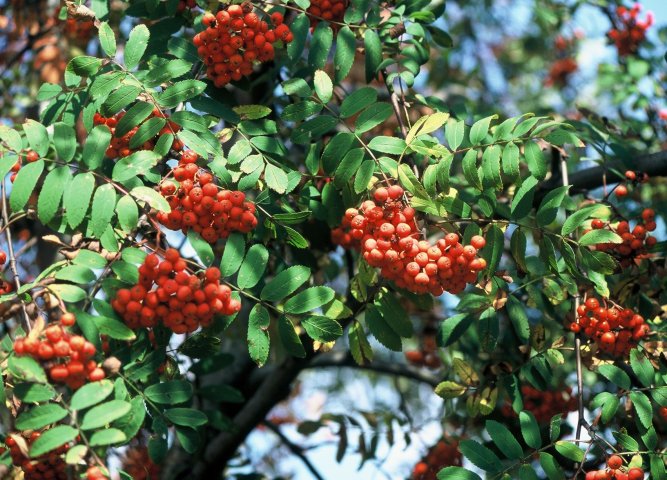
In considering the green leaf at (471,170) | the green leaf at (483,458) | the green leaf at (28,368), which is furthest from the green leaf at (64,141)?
the green leaf at (483,458)

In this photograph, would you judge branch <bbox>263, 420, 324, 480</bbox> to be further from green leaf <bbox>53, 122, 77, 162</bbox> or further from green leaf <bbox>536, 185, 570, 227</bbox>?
green leaf <bbox>53, 122, 77, 162</bbox>

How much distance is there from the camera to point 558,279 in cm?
320

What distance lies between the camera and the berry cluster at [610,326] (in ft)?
9.79

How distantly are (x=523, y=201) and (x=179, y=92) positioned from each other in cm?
122

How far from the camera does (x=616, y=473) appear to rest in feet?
8.61

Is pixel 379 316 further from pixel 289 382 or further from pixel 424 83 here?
pixel 424 83

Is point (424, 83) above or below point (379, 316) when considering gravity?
below

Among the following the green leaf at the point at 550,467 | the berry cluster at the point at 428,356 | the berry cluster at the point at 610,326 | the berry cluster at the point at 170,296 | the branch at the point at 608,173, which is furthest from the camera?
the berry cluster at the point at 428,356

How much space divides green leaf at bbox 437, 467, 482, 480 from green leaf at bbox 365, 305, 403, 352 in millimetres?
481

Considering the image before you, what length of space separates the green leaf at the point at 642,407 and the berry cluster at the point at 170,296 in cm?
144

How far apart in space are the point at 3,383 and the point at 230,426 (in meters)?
1.28

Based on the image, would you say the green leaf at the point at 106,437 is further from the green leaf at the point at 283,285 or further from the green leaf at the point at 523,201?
the green leaf at the point at 523,201

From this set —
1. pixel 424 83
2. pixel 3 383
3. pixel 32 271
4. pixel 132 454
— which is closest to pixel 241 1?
pixel 3 383

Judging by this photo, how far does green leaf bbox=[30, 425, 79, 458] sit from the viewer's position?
2246 mm
